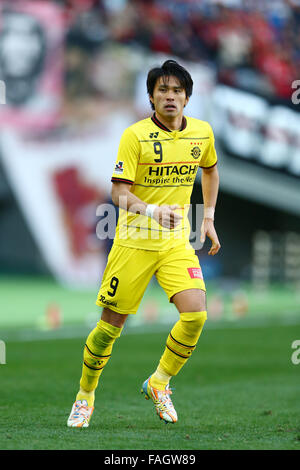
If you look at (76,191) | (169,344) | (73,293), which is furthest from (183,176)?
(76,191)

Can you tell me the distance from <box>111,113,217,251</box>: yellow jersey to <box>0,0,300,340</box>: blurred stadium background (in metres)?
16.0

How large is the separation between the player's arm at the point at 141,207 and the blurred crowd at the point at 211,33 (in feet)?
58.3

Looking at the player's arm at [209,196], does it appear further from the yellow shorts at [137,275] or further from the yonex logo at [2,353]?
the yonex logo at [2,353]

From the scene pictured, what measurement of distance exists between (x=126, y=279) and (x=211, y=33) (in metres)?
19.1

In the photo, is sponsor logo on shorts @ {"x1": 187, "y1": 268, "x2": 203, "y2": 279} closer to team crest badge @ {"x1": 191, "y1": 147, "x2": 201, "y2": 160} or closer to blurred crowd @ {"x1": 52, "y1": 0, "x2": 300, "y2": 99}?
team crest badge @ {"x1": 191, "y1": 147, "x2": 201, "y2": 160}

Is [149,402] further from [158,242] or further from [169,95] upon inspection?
[169,95]

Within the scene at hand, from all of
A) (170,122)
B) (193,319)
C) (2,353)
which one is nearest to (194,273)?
(193,319)

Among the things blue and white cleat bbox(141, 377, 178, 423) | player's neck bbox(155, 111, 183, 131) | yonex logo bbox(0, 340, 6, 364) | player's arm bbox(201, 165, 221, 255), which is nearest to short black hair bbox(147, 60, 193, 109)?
player's neck bbox(155, 111, 183, 131)

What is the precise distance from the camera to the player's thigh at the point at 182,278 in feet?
19.5

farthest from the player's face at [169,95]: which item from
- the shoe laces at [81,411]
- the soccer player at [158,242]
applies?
the shoe laces at [81,411]

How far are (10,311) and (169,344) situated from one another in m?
10.5

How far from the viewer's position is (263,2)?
25.1 meters

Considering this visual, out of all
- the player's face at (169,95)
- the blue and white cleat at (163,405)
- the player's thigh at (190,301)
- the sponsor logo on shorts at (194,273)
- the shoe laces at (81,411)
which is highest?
the player's face at (169,95)

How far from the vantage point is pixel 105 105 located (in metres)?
23.7
